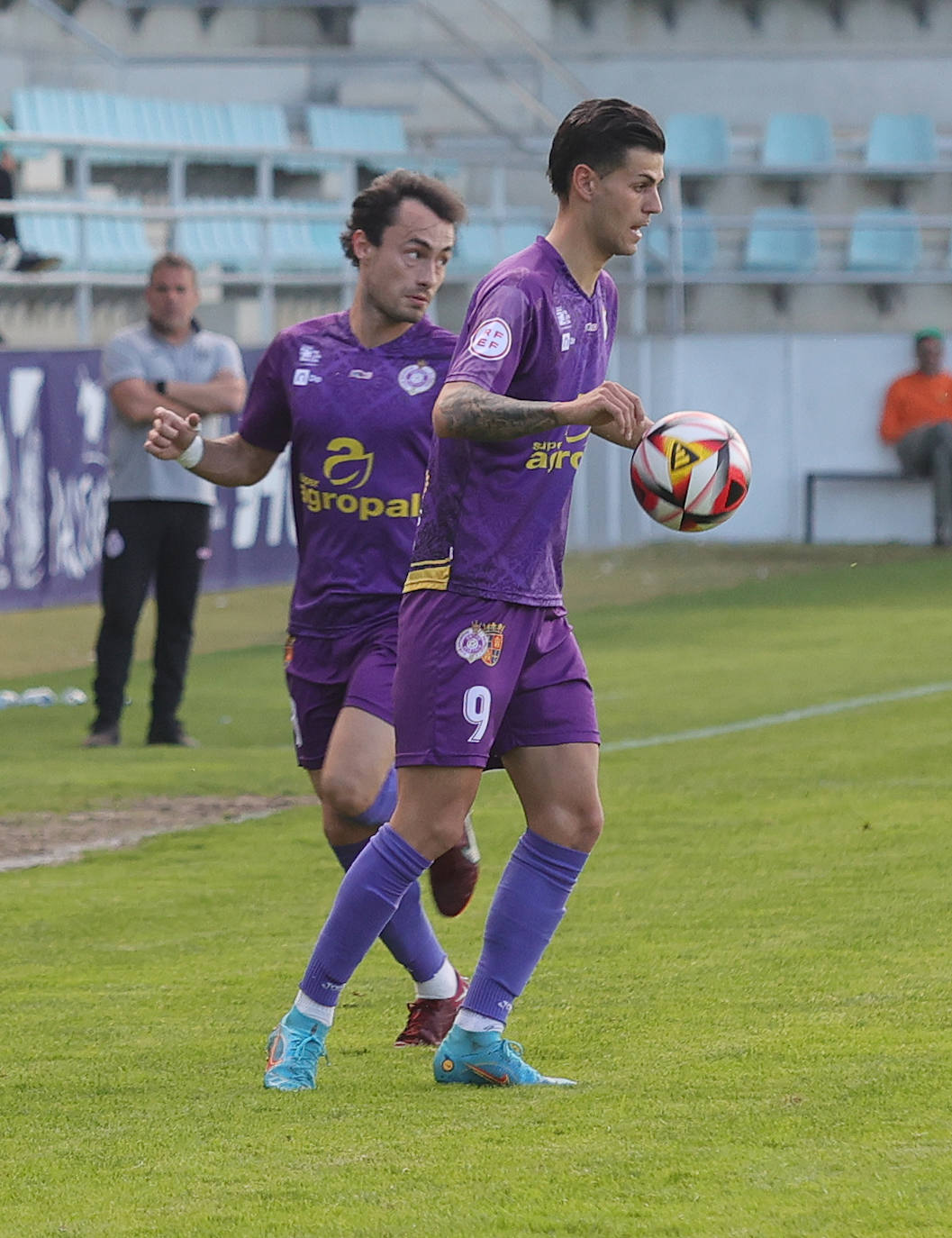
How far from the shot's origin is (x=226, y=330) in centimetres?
1928

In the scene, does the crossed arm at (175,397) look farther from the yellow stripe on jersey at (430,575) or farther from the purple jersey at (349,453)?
the yellow stripe on jersey at (430,575)

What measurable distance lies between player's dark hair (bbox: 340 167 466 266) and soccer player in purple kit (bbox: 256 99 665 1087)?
0.90m

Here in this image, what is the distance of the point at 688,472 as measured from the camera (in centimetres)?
467

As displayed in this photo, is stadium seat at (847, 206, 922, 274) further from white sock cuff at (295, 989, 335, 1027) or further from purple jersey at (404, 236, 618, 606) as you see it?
white sock cuff at (295, 989, 335, 1027)

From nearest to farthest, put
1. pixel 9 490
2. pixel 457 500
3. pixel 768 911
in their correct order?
pixel 457 500
pixel 768 911
pixel 9 490

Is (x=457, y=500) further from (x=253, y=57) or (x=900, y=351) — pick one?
(x=253, y=57)

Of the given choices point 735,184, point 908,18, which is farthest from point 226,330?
point 908,18

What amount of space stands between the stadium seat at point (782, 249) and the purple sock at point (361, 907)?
20.0 meters

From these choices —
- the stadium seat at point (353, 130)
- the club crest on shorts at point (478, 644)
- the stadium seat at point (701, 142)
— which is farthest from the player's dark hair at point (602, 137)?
the stadium seat at point (701, 142)

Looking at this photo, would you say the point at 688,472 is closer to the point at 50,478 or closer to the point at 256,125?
the point at 50,478

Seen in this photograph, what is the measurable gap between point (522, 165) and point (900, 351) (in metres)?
4.05

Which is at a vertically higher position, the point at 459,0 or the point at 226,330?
the point at 459,0

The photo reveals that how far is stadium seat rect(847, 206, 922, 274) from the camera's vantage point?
940 inches

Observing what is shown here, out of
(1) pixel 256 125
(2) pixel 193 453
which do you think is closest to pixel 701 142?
(1) pixel 256 125
